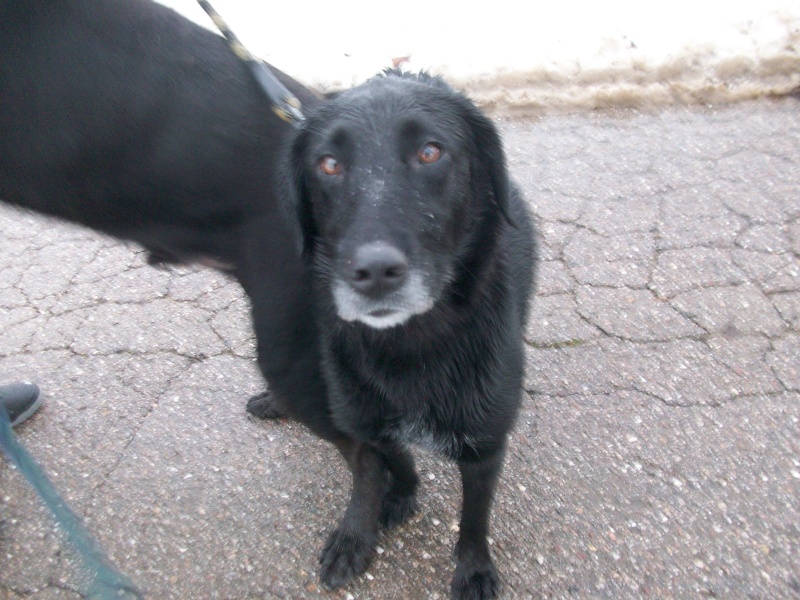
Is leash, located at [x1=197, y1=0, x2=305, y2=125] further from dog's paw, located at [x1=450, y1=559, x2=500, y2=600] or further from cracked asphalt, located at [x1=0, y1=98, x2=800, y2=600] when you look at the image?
dog's paw, located at [x1=450, y1=559, x2=500, y2=600]

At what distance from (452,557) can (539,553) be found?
0.85ft

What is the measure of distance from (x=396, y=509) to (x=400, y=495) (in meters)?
0.04

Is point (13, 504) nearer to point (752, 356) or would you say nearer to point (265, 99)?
point (265, 99)

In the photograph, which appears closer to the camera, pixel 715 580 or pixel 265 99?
pixel 265 99

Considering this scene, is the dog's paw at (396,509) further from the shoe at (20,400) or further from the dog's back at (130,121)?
the shoe at (20,400)

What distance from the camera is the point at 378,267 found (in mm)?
1349

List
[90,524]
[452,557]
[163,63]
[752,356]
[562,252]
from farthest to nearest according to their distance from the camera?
[562,252] < [752,356] < [90,524] < [452,557] < [163,63]

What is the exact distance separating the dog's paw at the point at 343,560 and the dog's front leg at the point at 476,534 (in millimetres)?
270

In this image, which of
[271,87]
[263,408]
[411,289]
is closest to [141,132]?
[271,87]

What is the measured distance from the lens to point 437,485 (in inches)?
85.3

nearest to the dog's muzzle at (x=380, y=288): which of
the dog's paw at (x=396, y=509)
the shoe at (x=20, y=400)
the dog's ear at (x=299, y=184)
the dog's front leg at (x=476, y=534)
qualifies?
the dog's ear at (x=299, y=184)

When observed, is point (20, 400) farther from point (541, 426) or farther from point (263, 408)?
point (541, 426)

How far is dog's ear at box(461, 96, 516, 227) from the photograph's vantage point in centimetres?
164

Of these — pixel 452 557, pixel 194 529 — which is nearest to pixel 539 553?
pixel 452 557
